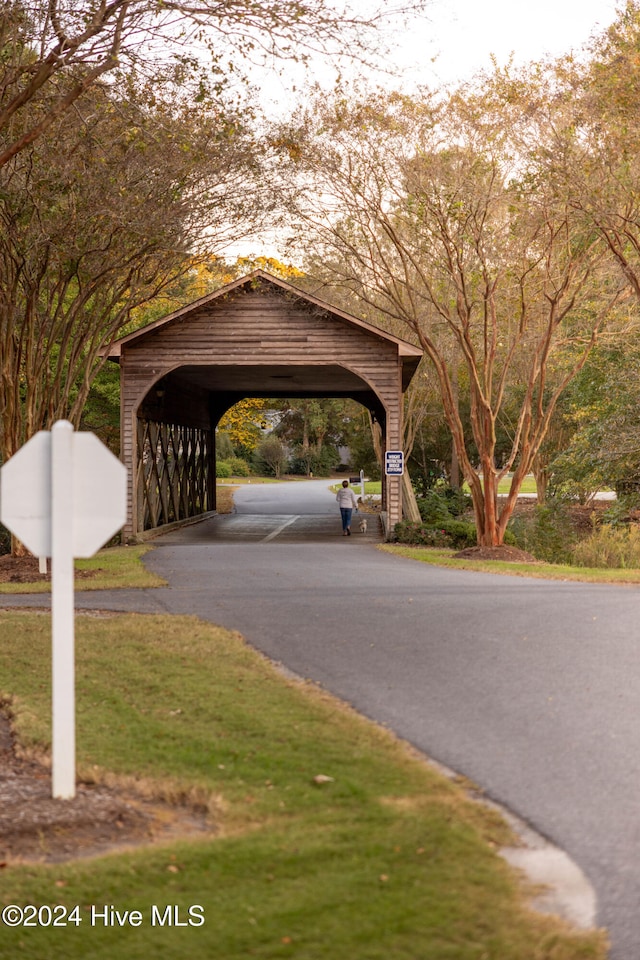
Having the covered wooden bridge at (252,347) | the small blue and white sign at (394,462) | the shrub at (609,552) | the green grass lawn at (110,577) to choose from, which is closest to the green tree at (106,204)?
the green grass lawn at (110,577)

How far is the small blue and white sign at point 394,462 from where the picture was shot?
24.4 metres

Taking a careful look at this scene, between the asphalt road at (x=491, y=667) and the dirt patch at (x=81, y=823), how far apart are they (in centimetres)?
176

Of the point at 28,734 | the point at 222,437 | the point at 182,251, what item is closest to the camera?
the point at 28,734

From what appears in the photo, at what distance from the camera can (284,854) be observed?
4.79 metres

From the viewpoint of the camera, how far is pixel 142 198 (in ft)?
55.1

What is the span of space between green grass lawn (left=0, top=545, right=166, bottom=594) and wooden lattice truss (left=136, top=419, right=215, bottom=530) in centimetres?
558

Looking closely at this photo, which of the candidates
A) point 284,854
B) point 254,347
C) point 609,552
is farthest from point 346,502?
point 284,854

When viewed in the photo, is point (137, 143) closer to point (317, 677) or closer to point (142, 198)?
point (142, 198)

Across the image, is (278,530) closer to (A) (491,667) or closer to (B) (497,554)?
(B) (497,554)

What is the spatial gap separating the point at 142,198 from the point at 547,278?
789 centimetres

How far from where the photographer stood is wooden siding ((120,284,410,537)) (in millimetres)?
24719

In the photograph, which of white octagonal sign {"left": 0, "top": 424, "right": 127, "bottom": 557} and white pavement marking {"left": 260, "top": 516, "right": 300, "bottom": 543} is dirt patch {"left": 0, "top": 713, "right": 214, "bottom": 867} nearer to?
white octagonal sign {"left": 0, "top": 424, "right": 127, "bottom": 557}

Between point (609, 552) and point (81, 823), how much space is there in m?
21.4

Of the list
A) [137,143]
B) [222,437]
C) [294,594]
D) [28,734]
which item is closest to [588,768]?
[28,734]
